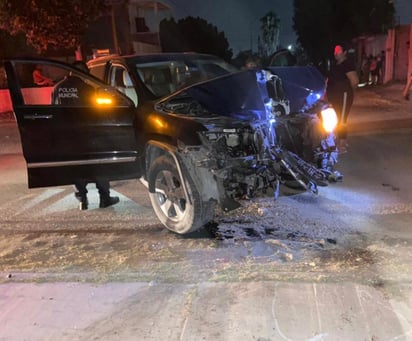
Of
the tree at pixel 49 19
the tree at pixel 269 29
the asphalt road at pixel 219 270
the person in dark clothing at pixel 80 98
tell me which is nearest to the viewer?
the asphalt road at pixel 219 270

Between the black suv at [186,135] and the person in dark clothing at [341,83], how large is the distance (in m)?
3.87

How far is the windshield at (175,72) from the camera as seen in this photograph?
518 centimetres

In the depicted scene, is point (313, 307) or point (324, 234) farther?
point (324, 234)

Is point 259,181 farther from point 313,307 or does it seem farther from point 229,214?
point 313,307

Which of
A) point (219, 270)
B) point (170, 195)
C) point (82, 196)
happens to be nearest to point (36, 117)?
point (82, 196)

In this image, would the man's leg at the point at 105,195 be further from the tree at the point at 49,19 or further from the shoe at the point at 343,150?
the tree at the point at 49,19

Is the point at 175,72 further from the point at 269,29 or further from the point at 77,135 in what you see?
the point at 269,29

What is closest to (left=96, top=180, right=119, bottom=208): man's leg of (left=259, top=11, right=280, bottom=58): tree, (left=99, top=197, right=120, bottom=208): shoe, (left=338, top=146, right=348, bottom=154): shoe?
(left=99, top=197, right=120, bottom=208): shoe

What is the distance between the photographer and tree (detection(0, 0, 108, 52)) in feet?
49.9

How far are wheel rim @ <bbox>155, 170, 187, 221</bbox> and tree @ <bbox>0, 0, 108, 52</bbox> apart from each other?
13049 millimetres

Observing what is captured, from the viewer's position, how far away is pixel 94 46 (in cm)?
2683

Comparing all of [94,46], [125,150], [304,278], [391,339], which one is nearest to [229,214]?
[125,150]

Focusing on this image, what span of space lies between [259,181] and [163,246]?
3.74 ft

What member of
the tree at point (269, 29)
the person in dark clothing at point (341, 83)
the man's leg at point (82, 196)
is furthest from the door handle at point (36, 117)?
the tree at point (269, 29)
